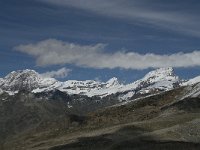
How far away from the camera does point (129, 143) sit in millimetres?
81688

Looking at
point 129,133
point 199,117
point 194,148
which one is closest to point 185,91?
point 199,117

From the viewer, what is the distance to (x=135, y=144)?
266 feet

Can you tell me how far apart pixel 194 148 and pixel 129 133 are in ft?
82.6

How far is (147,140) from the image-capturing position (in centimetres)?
8419

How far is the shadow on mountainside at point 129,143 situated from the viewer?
74188 millimetres

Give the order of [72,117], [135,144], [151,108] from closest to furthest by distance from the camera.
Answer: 1. [135,144]
2. [151,108]
3. [72,117]

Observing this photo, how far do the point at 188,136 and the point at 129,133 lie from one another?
11565mm

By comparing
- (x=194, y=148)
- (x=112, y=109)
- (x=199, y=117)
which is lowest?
(x=194, y=148)

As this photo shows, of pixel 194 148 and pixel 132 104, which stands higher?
pixel 132 104

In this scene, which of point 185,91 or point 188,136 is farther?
point 185,91

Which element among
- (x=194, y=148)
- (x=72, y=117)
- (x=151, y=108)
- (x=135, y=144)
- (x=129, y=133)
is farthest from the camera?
(x=72, y=117)

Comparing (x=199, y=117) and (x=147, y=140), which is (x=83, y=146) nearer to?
(x=147, y=140)

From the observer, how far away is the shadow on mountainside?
7419 centimetres

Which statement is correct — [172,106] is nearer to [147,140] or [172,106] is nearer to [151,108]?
[151,108]
